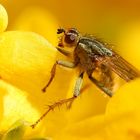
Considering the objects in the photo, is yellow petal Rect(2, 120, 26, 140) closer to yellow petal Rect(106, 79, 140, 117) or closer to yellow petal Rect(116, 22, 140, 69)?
yellow petal Rect(106, 79, 140, 117)

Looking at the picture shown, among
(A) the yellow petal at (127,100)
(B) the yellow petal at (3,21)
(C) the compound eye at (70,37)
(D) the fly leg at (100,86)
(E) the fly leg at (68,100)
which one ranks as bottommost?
(E) the fly leg at (68,100)

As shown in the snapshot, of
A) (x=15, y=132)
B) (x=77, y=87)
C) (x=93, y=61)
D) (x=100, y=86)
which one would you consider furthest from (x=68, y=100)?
(x=15, y=132)

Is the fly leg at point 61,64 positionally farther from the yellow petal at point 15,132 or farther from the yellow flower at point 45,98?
the yellow petal at point 15,132

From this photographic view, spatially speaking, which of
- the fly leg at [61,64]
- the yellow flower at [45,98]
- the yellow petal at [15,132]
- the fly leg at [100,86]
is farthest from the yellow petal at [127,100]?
the fly leg at [100,86]

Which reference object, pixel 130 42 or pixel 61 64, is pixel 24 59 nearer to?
pixel 61 64

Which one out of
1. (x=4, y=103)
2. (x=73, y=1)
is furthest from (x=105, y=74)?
(x=4, y=103)

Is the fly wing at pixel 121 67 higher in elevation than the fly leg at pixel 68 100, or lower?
higher

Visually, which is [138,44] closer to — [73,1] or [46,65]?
[73,1]
